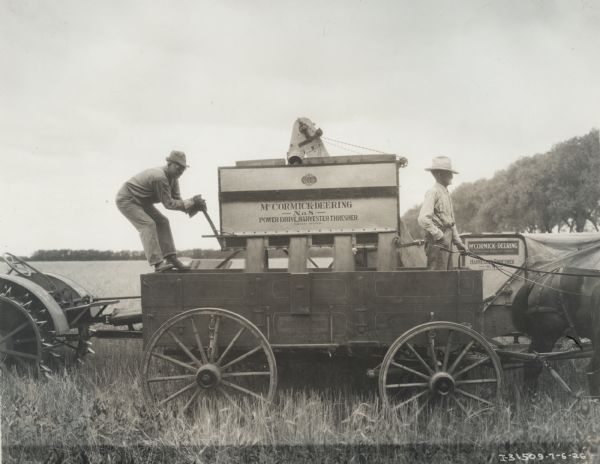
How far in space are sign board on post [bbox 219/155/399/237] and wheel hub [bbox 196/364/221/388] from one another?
5.55 feet

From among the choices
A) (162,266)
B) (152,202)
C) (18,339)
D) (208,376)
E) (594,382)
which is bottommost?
(594,382)

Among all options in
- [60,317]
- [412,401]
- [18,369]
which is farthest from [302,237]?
[18,369]

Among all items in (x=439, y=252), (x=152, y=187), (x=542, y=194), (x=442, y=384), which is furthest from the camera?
(x=542, y=194)

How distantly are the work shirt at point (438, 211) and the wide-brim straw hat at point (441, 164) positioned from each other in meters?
0.18

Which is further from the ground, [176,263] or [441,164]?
[441,164]

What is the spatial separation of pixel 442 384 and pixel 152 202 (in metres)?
3.66

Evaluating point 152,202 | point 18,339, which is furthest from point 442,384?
point 18,339

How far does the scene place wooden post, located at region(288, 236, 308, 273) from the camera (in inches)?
223

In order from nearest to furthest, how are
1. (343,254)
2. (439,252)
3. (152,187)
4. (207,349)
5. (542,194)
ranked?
1. (207,349)
2. (343,254)
3. (152,187)
4. (439,252)
5. (542,194)

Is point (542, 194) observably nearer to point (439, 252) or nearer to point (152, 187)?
point (439, 252)

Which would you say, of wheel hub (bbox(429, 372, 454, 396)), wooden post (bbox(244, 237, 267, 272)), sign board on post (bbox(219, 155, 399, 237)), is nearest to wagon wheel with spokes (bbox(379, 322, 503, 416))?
wheel hub (bbox(429, 372, 454, 396))

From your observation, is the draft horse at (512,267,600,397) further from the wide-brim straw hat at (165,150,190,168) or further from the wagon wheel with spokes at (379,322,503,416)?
the wide-brim straw hat at (165,150,190,168)

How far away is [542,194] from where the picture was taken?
2958 centimetres

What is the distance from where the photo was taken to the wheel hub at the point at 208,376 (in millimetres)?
5156
